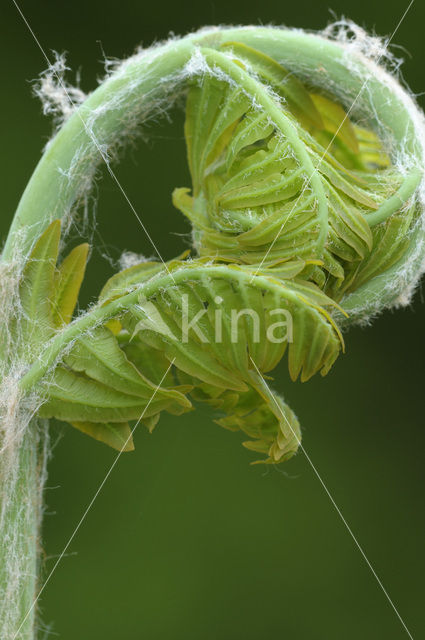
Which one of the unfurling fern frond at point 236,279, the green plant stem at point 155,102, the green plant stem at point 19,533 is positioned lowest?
the green plant stem at point 19,533

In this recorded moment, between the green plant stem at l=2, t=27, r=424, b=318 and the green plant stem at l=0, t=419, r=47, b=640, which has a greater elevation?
the green plant stem at l=2, t=27, r=424, b=318

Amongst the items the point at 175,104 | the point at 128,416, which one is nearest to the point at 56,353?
the point at 128,416

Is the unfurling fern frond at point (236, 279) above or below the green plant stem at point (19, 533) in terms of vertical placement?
above

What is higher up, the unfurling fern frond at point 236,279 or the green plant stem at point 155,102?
the green plant stem at point 155,102

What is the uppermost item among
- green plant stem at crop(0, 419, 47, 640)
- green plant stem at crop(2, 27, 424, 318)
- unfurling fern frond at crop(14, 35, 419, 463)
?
green plant stem at crop(2, 27, 424, 318)

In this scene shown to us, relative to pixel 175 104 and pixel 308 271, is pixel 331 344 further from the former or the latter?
pixel 175 104

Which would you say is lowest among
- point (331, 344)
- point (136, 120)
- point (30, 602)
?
point (30, 602)

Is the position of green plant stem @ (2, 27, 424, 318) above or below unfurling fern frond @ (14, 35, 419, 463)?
above

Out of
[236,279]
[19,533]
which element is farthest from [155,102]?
[19,533]
